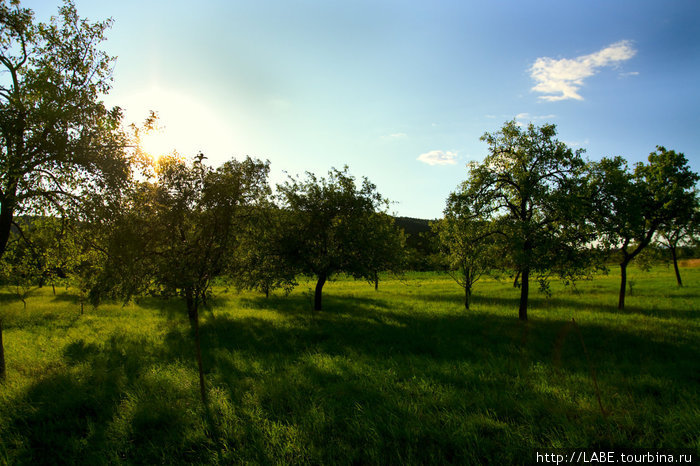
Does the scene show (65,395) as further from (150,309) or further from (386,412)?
(150,309)

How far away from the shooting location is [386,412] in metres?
6.56

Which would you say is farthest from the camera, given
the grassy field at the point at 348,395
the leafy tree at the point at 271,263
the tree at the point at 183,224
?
the leafy tree at the point at 271,263

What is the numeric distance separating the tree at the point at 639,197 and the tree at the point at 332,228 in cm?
1349

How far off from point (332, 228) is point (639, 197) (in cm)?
1845

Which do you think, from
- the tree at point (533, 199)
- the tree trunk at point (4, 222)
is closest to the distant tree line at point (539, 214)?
the tree at point (533, 199)

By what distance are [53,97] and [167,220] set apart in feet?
15.5

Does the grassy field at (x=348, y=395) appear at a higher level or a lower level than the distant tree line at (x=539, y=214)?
lower

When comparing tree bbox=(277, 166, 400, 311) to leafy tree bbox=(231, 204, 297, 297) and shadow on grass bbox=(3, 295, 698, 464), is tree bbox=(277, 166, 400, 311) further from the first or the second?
shadow on grass bbox=(3, 295, 698, 464)

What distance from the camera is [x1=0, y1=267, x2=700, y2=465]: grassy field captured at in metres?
5.47

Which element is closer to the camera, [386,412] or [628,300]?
[386,412]

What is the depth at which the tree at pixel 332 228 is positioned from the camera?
868 inches

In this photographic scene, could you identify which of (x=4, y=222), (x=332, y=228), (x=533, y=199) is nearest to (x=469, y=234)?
(x=533, y=199)

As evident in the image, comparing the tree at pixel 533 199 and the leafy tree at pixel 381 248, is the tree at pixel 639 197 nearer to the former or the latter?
the tree at pixel 533 199

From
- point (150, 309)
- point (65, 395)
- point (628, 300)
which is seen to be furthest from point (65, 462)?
point (628, 300)
